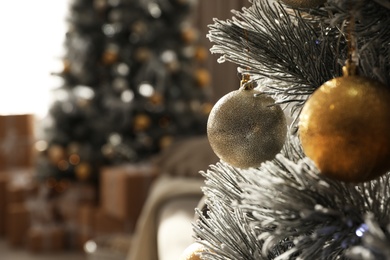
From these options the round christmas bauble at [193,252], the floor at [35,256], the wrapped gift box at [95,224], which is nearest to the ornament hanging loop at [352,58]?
the round christmas bauble at [193,252]

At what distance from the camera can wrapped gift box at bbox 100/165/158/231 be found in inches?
129

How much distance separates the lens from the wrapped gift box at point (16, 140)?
4352mm

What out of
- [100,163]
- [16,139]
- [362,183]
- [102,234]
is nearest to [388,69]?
[362,183]

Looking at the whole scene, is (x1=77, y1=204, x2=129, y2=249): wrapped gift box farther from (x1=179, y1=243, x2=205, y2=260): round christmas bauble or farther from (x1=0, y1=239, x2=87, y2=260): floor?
(x1=179, y1=243, x2=205, y2=260): round christmas bauble

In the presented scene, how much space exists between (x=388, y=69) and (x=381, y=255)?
196 mm

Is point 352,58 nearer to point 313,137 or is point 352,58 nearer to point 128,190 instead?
point 313,137

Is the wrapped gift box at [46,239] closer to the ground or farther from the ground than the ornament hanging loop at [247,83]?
closer to the ground

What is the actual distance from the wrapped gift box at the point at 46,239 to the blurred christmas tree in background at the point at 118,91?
32 cm

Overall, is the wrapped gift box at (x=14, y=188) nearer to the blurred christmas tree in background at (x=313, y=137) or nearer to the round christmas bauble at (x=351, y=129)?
the blurred christmas tree in background at (x=313, y=137)

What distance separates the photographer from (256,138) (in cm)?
63

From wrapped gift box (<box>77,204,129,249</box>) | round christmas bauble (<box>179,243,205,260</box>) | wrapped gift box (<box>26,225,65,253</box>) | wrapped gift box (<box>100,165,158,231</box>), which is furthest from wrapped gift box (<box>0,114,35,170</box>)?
round christmas bauble (<box>179,243,205,260</box>)

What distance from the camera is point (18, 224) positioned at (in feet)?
12.6

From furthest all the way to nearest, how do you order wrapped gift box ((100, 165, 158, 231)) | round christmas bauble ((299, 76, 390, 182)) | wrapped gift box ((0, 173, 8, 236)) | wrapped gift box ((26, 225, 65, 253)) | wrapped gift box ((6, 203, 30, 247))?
1. wrapped gift box ((0, 173, 8, 236))
2. wrapped gift box ((6, 203, 30, 247))
3. wrapped gift box ((26, 225, 65, 253))
4. wrapped gift box ((100, 165, 158, 231))
5. round christmas bauble ((299, 76, 390, 182))

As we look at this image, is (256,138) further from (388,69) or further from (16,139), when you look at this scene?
(16,139)
